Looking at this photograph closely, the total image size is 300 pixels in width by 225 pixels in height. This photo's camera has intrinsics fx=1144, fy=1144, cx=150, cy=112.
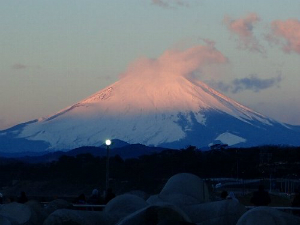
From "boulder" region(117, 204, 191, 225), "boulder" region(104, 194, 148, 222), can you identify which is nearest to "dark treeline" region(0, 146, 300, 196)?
"boulder" region(104, 194, 148, 222)

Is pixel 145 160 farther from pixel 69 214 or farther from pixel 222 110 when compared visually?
pixel 222 110

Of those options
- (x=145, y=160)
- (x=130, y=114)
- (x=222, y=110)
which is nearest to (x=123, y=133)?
(x=130, y=114)

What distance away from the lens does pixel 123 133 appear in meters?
190

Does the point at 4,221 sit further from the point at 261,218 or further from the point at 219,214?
the point at 261,218

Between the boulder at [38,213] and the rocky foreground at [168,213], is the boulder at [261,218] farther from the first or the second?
the boulder at [38,213]

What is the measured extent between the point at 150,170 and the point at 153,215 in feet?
207

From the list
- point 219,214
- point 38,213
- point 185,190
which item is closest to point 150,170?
point 185,190

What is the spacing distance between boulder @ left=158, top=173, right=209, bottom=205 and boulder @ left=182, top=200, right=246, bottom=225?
313 cm

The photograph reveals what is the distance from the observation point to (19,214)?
22.1m

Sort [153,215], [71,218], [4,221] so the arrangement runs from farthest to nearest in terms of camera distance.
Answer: [4,221] < [71,218] < [153,215]

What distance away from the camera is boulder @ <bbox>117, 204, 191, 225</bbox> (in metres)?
Answer: 15.8

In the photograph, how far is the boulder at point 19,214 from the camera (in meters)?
21.8

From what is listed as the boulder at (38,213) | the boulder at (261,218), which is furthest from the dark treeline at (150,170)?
the boulder at (261,218)

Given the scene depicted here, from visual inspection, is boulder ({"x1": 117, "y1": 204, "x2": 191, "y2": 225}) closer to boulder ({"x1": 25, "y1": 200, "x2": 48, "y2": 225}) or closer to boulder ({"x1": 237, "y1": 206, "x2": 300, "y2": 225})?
boulder ({"x1": 237, "y1": 206, "x2": 300, "y2": 225})
